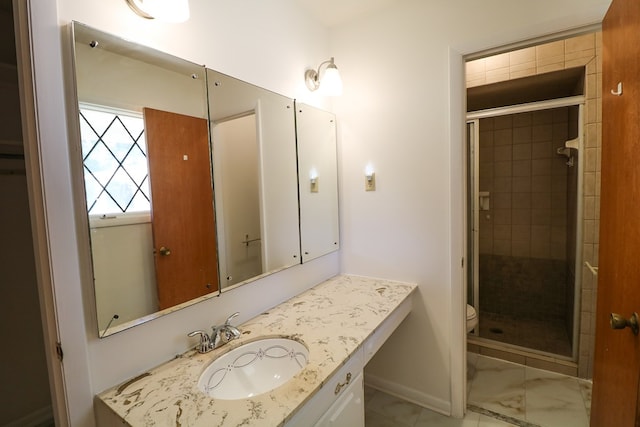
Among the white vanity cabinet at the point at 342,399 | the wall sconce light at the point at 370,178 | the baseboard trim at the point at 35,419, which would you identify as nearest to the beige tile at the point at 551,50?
the wall sconce light at the point at 370,178

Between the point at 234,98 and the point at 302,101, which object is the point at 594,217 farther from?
the point at 234,98

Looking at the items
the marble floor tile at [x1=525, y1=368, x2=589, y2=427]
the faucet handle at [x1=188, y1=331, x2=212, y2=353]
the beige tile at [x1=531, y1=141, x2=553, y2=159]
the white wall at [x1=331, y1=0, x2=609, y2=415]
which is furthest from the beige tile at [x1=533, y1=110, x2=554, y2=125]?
the faucet handle at [x1=188, y1=331, x2=212, y2=353]

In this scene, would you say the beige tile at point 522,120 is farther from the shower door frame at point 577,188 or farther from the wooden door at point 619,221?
the wooden door at point 619,221

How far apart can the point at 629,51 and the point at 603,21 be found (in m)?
0.41

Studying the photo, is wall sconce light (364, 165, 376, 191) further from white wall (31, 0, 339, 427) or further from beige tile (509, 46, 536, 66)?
beige tile (509, 46, 536, 66)

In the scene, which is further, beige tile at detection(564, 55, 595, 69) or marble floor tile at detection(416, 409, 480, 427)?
beige tile at detection(564, 55, 595, 69)

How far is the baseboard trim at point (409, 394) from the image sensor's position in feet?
6.01

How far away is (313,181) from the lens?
190 cm

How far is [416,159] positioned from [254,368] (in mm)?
1406

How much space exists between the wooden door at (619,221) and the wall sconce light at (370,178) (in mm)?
1094

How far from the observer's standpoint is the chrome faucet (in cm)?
117

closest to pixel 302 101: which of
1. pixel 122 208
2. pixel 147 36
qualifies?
pixel 147 36

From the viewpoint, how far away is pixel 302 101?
6.03ft

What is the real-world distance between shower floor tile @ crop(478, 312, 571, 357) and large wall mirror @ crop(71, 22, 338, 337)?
2.23m
